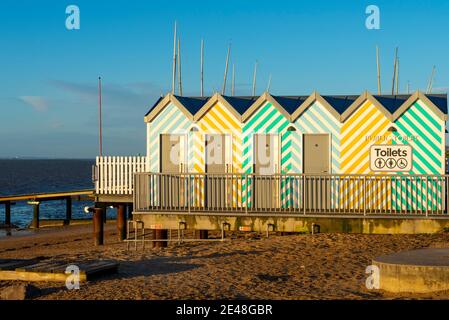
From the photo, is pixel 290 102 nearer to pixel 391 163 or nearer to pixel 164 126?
pixel 391 163

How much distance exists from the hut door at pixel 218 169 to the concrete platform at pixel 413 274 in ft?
25.4

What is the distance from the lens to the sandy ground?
1216cm

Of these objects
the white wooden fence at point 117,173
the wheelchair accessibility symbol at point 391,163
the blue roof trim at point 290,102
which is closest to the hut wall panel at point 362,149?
the wheelchair accessibility symbol at point 391,163

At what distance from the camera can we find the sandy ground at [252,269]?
12.2m

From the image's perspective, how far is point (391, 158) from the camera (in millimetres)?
19344

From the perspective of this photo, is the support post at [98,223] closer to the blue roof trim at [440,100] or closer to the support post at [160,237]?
the support post at [160,237]

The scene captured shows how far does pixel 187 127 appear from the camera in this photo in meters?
20.5

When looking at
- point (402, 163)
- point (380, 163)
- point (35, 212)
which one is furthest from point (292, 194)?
point (35, 212)

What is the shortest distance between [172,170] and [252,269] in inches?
257

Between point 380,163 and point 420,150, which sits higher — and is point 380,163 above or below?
below

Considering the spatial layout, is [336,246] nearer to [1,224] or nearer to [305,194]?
[305,194]

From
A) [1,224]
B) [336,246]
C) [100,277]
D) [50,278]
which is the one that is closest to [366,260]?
[336,246]

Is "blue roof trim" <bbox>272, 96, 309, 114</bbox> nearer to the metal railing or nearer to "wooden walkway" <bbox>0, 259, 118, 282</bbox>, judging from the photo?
the metal railing

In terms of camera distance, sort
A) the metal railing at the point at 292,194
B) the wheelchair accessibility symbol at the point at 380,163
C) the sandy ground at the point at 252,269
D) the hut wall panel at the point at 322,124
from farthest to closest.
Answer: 1. the hut wall panel at the point at 322,124
2. the wheelchair accessibility symbol at the point at 380,163
3. the metal railing at the point at 292,194
4. the sandy ground at the point at 252,269
